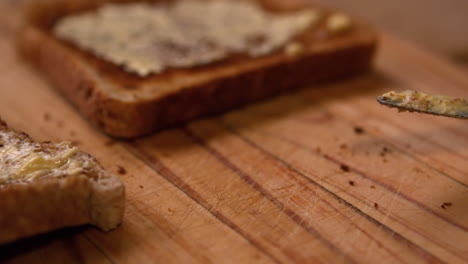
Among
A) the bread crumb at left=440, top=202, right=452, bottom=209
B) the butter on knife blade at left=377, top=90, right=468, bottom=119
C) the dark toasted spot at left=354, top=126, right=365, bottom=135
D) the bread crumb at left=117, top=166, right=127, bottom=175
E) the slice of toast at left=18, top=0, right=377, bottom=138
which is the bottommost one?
the bread crumb at left=440, top=202, right=452, bottom=209

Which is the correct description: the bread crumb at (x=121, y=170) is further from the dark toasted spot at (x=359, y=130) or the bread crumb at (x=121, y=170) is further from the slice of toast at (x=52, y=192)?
the dark toasted spot at (x=359, y=130)

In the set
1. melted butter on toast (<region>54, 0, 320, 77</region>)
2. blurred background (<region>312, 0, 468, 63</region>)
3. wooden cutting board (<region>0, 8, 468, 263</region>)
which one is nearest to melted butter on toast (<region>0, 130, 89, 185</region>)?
wooden cutting board (<region>0, 8, 468, 263</region>)

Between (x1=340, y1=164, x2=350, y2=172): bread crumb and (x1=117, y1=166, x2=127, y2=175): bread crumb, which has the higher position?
(x1=117, y1=166, x2=127, y2=175): bread crumb

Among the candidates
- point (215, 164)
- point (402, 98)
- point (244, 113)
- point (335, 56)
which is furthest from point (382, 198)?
point (335, 56)

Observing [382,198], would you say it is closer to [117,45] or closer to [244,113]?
[244,113]

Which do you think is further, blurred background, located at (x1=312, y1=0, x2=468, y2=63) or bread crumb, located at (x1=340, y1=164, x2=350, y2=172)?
blurred background, located at (x1=312, y1=0, x2=468, y2=63)

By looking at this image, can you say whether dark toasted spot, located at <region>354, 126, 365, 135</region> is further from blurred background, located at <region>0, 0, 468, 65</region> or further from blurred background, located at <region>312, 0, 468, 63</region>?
blurred background, located at <region>312, 0, 468, 63</region>

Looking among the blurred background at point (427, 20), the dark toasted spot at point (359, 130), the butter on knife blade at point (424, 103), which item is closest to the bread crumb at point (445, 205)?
the butter on knife blade at point (424, 103)
